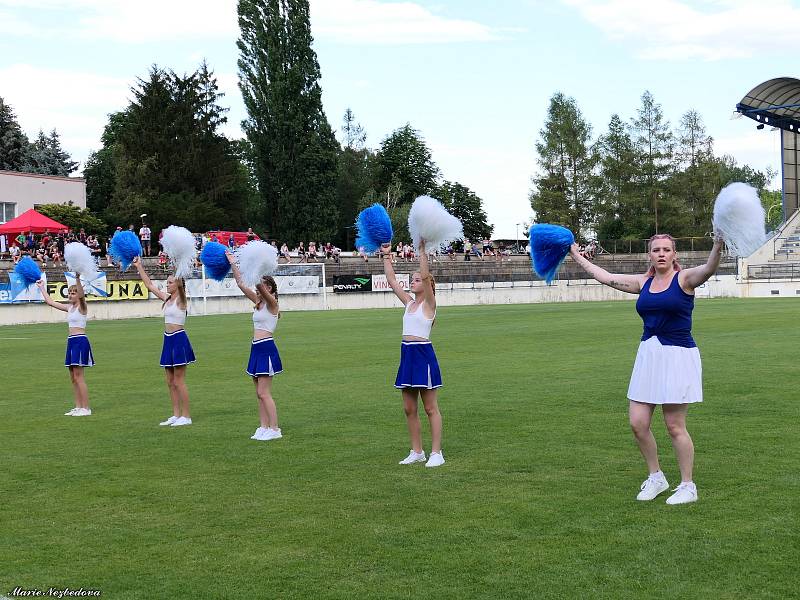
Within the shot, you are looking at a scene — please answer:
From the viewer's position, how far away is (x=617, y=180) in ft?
302

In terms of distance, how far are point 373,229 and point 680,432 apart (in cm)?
338

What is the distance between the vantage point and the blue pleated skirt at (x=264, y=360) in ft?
33.3

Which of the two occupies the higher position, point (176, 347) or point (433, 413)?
point (176, 347)

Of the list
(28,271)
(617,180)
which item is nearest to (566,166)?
(617,180)

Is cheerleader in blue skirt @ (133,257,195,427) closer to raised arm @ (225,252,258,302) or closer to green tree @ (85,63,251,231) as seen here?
raised arm @ (225,252,258,302)

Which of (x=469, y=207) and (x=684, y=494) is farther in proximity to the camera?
(x=469, y=207)

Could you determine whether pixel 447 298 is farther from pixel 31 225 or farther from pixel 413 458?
pixel 413 458

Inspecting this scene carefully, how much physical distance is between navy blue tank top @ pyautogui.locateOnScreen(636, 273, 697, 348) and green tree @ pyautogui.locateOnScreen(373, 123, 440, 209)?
3140 inches

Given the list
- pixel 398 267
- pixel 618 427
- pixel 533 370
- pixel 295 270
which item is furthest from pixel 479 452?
pixel 398 267

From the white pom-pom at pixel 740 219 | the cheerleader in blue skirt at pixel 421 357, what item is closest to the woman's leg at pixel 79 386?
the cheerleader in blue skirt at pixel 421 357

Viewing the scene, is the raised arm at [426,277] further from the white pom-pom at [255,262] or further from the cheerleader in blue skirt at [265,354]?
the cheerleader in blue skirt at [265,354]

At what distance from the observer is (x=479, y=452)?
Result: 29.7ft

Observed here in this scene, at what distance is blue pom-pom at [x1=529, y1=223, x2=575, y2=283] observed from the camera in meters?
Answer: 7.38

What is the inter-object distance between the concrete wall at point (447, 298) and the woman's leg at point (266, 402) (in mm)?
28393
